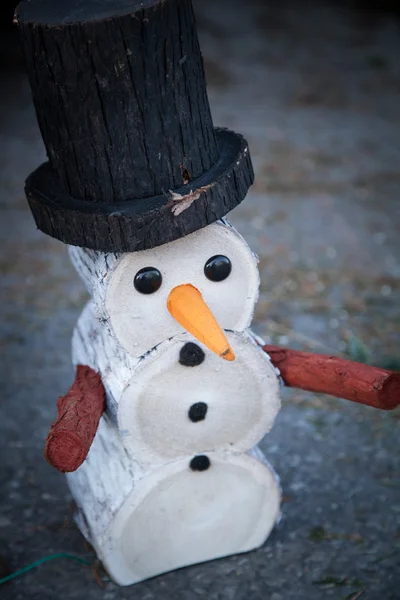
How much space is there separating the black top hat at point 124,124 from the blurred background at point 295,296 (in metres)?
1.08

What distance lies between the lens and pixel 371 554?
7.90 feet

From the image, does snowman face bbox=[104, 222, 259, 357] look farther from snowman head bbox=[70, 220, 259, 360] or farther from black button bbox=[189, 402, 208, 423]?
black button bbox=[189, 402, 208, 423]

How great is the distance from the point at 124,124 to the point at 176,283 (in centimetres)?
41

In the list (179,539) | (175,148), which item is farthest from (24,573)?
(175,148)

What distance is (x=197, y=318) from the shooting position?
196cm

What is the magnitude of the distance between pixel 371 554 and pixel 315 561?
0.17 meters

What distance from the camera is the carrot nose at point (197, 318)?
6.32 ft

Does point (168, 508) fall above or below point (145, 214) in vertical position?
below

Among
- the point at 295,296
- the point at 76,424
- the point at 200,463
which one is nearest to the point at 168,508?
the point at 200,463

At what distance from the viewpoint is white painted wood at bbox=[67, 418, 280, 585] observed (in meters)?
2.19

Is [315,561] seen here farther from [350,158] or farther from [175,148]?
[350,158]

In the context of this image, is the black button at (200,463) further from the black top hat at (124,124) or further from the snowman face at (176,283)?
the black top hat at (124,124)

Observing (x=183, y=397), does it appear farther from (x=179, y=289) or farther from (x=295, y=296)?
(x=295, y=296)

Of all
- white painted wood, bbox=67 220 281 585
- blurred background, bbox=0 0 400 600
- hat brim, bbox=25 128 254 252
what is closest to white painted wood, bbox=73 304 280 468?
white painted wood, bbox=67 220 281 585
